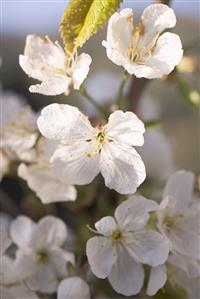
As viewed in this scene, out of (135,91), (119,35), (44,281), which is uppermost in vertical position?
(119,35)

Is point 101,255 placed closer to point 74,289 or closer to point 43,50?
point 74,289

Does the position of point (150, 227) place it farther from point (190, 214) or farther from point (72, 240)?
point (72, 240)

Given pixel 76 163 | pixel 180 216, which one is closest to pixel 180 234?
pixel 180 216

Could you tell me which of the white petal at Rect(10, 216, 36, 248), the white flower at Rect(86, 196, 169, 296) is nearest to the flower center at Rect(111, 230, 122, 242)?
the white flower at Rect(86, 196, 169, 296)

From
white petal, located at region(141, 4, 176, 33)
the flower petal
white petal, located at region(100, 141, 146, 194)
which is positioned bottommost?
white petal, located at region(100, 141, 146, 194)

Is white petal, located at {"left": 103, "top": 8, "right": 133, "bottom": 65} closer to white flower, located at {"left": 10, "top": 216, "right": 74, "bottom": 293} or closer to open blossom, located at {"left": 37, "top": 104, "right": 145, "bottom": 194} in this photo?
open blossom, located at {"left": 37, "top": 104, "right": 145, "bottom": 194}

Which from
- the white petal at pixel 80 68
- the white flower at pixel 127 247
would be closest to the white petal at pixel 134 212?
the white flower at pixel 127 247

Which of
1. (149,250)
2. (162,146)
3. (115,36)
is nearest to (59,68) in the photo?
(115,36)
